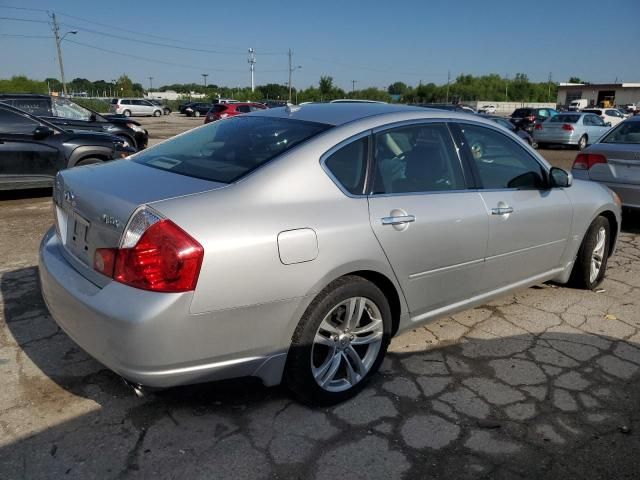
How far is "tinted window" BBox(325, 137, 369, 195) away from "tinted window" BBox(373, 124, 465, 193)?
0.09 metres

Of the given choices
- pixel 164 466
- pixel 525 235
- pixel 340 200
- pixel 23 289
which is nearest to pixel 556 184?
pixel 525 235

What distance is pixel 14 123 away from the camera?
7969 mm

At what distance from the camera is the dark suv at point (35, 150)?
7793 millimetres

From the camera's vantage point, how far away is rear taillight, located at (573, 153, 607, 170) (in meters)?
6.67

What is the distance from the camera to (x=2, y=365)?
312cm

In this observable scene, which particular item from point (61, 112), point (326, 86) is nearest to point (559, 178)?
point (61, 112)

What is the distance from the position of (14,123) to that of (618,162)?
27.5 feet

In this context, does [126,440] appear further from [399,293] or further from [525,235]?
[525,235]

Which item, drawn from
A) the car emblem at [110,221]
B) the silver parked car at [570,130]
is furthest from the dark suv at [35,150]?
the silver parked car at [570,130]

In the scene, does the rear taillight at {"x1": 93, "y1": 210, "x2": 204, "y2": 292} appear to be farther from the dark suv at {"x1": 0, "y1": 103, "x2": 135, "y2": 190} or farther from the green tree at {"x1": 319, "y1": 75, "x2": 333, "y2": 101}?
the green tree at {"x1": 319, "y1": 75, "x2": 333, "y2": 101}

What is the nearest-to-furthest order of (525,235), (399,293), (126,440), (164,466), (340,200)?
(164,466), (126,440), (340,200), (399,293), (525,235)

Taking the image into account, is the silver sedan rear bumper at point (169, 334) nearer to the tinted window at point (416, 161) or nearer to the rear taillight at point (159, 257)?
the rear taillight at point (159, 257)

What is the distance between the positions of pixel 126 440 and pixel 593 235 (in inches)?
153

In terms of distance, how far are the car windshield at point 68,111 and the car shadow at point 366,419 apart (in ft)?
29.1
